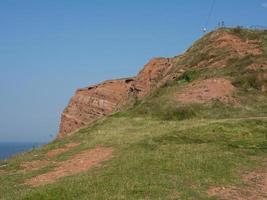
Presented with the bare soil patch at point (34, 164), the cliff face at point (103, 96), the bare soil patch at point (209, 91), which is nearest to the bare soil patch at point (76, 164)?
the bare soil patch at point (34, 164)

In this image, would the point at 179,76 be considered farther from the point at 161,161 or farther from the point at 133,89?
the point at 161,161

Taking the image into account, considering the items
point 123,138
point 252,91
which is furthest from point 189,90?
point 123,138

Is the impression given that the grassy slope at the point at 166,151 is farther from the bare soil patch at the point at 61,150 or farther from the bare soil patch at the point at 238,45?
the bare soil patch at the point at 238,45

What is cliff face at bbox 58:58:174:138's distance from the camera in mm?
53469

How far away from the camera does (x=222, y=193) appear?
17156mm

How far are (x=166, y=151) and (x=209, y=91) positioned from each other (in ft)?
49.2

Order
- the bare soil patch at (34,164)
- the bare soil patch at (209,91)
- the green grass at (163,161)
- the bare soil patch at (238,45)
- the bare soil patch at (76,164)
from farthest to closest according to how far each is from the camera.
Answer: the bare soil patch at (238,45), the bare soil patch at (209,91), the bare soil patch at (34,164), the bare soil patch at (76,164), the green grass at (163,161)

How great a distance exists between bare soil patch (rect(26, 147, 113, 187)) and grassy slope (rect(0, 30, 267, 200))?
0.56m

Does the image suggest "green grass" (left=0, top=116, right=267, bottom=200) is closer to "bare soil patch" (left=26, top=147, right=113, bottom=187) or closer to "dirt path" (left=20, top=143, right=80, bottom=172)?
"bare soil patch" (left=26, top=147, right=113, bottom=187)

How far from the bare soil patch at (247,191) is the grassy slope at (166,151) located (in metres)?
0.40

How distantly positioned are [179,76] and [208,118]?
10.4 metres

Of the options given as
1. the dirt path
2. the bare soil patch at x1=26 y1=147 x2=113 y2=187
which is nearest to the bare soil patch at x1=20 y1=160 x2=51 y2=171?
the dirt path

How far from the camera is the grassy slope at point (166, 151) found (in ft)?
57.7

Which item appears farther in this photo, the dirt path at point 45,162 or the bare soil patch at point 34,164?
the dirt path at point 45,162
